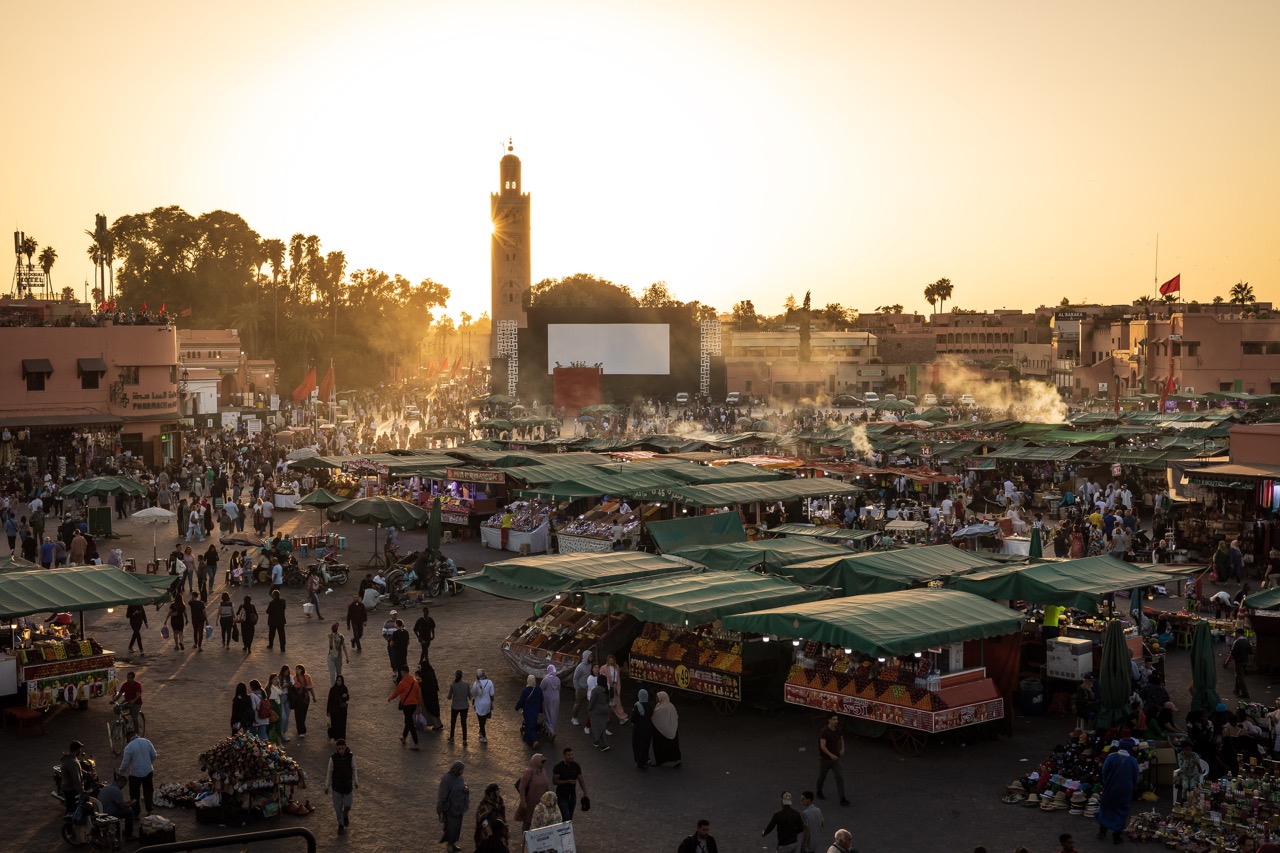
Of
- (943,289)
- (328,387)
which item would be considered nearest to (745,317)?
(943,289)

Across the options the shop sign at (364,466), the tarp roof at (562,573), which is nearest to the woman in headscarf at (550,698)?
the tarp roof at (562,573)

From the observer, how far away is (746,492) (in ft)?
99.2

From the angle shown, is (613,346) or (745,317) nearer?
(613,346)

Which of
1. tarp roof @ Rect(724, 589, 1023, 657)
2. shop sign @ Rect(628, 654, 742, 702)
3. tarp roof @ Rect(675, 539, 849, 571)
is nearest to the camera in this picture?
tarp roof @ Rect(724, 589, 1023, 657)

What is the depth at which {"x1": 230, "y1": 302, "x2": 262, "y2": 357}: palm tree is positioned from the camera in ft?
287

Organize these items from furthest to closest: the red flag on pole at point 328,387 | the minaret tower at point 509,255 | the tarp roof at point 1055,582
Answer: the minaret tower at point 509,255 < the red flag on pole at point 328,387 < the tarp roof at point 1055,582

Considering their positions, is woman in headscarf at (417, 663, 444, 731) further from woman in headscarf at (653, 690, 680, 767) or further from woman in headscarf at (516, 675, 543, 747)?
woman in headscarf at (653, 690, 680, 767)

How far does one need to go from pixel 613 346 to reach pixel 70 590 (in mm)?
70614

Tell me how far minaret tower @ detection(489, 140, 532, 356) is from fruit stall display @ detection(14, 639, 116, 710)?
106 meters

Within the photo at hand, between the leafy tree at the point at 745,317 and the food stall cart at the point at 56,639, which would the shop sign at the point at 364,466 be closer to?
the food stall cart at the point at 56,639

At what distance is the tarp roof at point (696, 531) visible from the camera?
25.2m

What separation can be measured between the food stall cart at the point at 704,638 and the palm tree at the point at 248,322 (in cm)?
7403

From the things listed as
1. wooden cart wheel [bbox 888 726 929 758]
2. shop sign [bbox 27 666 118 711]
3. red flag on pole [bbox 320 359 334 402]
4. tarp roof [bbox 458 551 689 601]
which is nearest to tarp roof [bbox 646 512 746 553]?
tarp roof [bbox 458 551 689 601]

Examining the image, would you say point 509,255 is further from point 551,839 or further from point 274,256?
point 551,839
